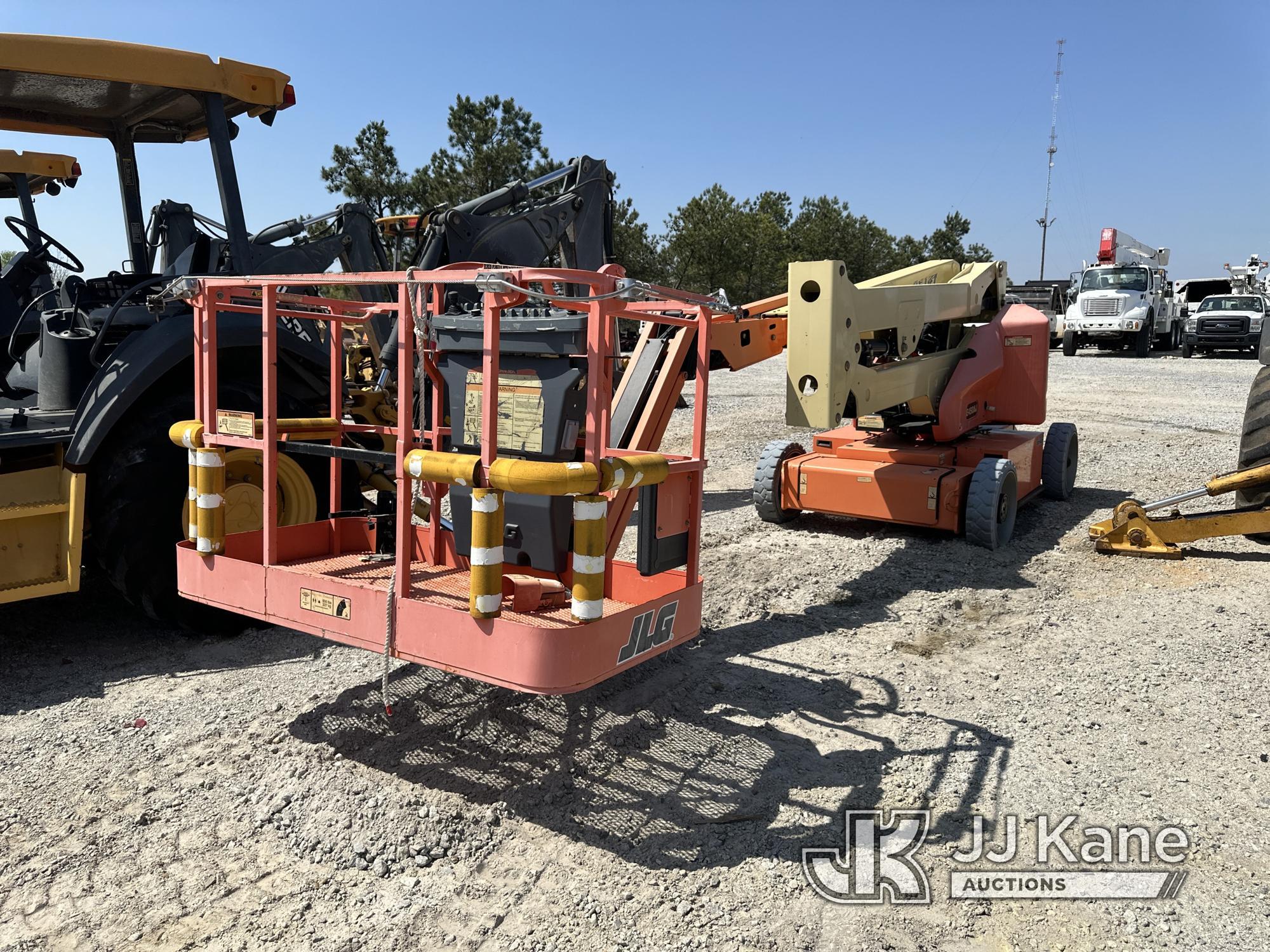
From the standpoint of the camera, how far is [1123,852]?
3021mm

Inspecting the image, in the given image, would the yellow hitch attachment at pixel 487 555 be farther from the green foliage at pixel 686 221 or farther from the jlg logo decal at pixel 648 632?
the green foliage at pixel 686 221

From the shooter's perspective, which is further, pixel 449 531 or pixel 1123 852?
pixel 449 531

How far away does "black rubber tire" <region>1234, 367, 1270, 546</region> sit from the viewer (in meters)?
6.32

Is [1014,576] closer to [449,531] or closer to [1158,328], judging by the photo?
[449,531]

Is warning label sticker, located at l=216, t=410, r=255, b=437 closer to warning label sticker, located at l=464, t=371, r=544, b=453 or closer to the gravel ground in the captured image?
warning label sticker, located at l=464, t=371, r=544, b=453

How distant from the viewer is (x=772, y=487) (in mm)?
7285

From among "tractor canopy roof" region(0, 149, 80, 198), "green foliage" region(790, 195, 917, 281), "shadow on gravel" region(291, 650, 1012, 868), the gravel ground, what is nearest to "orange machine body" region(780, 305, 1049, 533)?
the gravel ground

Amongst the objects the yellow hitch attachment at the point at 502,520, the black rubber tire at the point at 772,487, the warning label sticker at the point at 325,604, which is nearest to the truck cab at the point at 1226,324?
the black rubber tire at the point at 772,487

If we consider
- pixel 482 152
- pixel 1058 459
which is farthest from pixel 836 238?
pixel 1058 459

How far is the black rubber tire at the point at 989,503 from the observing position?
6426 millimetres

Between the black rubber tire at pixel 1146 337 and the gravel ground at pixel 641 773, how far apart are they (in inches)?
725

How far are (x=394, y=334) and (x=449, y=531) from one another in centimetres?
182

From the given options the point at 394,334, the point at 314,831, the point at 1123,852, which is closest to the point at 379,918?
the point at 314,831

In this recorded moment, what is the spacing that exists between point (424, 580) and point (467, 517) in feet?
1.08
